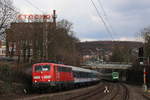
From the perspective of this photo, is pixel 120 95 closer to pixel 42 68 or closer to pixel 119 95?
pixel 119 95

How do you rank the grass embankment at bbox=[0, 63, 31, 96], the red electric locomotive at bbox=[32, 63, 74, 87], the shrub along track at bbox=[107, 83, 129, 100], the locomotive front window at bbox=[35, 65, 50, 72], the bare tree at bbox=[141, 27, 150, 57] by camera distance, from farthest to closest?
the bare tree at bbox=[141, 27, 150, 57] → the locomotive front window at bbox=[35, 65, 50, 72] → the red electric locomotive at bbox=[32, 63, 74, 87] → the shrub along track at bbox=[107, 83, 129, 100] → the grass embankment at bbox=[0, 63, 31, 96]

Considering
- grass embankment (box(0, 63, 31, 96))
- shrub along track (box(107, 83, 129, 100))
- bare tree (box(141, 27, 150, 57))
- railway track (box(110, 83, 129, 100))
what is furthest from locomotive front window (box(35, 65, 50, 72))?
bare tree (box(141, 27, 150, 57))

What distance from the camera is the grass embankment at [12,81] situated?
2475cm

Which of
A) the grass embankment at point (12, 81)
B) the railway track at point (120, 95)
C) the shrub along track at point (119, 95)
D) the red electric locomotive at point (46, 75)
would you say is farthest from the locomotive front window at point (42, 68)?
the railway track at point (120, 95)

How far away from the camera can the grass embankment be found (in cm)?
2475

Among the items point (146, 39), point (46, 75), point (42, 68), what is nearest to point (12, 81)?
point (42, 68)

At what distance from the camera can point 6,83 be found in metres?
25.4

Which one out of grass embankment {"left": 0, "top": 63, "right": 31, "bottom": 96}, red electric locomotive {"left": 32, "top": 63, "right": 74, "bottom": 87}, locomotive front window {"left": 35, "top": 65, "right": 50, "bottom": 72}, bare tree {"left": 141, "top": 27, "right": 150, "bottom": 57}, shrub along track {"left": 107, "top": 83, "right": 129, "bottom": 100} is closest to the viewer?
grass embankment {"left": 0, "top": 63, "right": 31, "bottom": 96}

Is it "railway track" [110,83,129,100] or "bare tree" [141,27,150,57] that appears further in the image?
"bare tree" [141,27,150,57]

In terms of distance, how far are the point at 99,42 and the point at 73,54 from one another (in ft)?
71.4

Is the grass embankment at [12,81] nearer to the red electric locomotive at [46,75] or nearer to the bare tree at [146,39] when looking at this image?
the red electric locomotive at [46,75]

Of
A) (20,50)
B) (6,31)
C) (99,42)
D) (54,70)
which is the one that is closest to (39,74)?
(54,70)

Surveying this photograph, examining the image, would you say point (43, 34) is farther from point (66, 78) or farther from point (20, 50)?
point (66, 78)

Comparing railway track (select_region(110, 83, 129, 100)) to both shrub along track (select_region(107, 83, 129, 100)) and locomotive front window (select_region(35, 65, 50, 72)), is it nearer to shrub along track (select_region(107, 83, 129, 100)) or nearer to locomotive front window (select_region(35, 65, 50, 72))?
shrub along track (select_region(107, 83, 129, 100))
